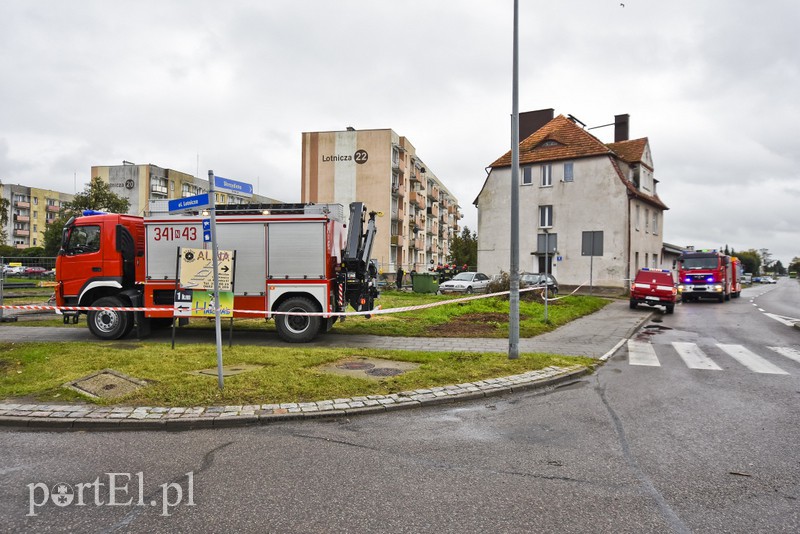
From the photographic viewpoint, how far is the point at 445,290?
1140 inches

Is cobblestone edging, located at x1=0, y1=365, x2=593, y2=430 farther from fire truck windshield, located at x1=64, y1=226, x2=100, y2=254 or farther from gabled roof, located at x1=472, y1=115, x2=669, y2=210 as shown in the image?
gabled roof, located at x1=472, y1=115, x2=669, y2=210

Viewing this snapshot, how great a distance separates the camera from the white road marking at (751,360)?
8781 mm

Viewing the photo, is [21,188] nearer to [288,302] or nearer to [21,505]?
[288,302]

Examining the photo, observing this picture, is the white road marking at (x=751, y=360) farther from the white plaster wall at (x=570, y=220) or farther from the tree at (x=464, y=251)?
the tree at (x=464, y=251)

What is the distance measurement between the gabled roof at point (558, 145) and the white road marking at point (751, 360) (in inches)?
949

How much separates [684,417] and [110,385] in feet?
23.3

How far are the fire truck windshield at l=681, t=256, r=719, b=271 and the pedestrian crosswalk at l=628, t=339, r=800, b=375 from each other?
19415 mm

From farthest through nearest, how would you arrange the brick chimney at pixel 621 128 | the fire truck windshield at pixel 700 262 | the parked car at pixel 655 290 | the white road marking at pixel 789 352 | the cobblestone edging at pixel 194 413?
the brick chimney at pixel 621 128 → the fire truck windshield at pixel 700 262 → the parked car at pixel 655 290 → the white road marking at pixel 789 352 → the cobblestone edging at pixel 194 413

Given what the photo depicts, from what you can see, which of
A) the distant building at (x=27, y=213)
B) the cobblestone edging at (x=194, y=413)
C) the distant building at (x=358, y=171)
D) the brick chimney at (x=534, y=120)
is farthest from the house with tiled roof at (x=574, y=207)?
the distant building at (x=27, y=213)

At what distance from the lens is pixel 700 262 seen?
29203 mm

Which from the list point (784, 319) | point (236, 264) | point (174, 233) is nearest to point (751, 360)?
point (236, 264)

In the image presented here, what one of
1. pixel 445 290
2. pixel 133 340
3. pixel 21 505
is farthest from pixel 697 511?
pixel 445 290

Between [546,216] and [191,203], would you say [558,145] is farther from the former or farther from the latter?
[191,203]

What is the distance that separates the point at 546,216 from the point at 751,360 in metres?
26.8
